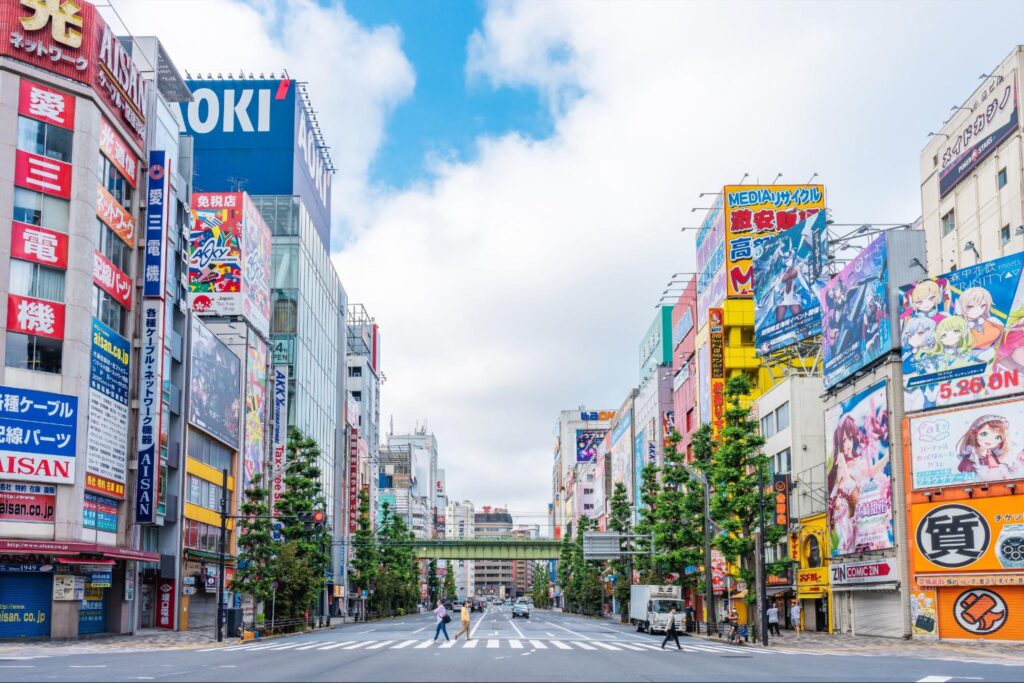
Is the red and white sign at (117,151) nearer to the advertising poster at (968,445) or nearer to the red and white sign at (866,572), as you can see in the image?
the advertising poster at (968,445)

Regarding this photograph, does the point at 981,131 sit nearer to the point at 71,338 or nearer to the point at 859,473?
the point at 859,473

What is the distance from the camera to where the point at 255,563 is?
183 feet

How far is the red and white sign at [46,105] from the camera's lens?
46.5 meters

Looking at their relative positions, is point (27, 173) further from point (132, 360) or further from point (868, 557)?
point (868, 557)

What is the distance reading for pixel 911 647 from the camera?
4169 centimetres

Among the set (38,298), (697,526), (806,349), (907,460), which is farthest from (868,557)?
(38,298)

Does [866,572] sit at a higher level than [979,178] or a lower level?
lower

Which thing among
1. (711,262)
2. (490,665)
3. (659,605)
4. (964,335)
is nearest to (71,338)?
(490,665)

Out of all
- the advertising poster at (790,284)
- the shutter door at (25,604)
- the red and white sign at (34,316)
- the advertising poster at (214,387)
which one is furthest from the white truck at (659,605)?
the red and white sign at (34,316)

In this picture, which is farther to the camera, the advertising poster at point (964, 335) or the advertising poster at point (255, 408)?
the advertising poster at point (255, 408)

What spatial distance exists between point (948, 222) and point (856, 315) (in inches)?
345

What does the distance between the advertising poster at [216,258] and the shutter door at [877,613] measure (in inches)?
1763

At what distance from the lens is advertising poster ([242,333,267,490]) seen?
7744 cm

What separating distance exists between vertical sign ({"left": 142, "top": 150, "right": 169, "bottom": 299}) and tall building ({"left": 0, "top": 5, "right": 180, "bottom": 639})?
19cm
